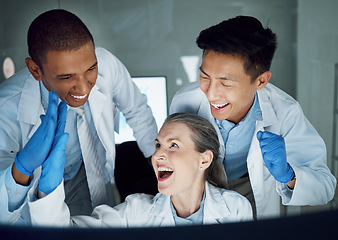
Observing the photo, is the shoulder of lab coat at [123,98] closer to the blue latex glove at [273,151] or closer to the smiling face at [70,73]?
the smiling face at [70,73]

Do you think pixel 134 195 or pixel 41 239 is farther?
pixel 134 195

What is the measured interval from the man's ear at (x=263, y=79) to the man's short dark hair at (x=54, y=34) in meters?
0.39

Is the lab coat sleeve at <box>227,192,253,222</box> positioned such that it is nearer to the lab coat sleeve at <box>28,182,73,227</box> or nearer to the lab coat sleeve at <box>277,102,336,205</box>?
the lab coat sleeve at <box>277,102,336,205</box>

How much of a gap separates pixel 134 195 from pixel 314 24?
24.0 inches

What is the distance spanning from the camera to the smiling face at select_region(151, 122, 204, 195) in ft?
2.60

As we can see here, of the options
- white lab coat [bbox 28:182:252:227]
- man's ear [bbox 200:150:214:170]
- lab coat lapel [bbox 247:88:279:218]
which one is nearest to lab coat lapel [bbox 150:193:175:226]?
white lab coat [bbox 28:182:252:227]

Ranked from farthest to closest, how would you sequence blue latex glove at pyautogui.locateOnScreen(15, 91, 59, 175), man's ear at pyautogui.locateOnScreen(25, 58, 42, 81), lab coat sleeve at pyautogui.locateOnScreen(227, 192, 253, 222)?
lab coat sleeve at pyautogui.locateOnScreen(227, 192, 253, 222)
man's ear at pyautogui.locateOnScreen(25, 58, 42, 81)
blue latex glove at pyautogui.locateOnScreen(15, 91, 59, 175)

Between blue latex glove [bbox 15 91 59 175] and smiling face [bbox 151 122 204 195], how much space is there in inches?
9.9

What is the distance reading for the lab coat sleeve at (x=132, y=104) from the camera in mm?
845

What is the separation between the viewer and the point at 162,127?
0.83m

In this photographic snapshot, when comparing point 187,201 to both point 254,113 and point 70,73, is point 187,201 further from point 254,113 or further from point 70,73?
point 70,73

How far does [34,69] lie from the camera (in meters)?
0.74

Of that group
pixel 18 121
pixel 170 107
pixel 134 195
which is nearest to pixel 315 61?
pixel 170 107

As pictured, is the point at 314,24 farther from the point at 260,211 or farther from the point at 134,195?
the point at 134,195
